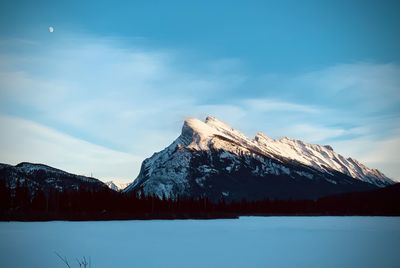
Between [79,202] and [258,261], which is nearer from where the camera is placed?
[258,261]

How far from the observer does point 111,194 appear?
19962cm

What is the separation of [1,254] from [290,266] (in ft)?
96.9

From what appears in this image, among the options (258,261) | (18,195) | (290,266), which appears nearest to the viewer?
(290,266)

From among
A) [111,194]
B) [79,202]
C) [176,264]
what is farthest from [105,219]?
[176,264]

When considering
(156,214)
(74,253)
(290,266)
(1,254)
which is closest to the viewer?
(290,266)

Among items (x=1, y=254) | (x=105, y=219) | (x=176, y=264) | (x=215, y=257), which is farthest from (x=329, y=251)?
(x=105, y=219)

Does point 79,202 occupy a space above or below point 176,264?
above

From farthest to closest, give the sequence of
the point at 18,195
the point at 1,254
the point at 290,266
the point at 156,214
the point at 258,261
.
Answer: the point at 156,214 → the point at 18,195 → the point at 1,254 → the point at 258,261 → the point at 290,266

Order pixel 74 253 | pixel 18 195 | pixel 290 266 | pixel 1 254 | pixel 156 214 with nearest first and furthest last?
pixel 290 266 < pixel 1 254 < pixel 74 253 < pixel 18 195 < pixel 156 214

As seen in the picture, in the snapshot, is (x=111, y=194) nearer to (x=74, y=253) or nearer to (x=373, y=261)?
(x=74, y=253)

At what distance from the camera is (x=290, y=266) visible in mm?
38969

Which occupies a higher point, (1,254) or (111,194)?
(111,194)

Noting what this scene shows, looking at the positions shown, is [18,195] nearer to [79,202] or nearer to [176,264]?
[79,202]

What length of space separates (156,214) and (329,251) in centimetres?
14990
